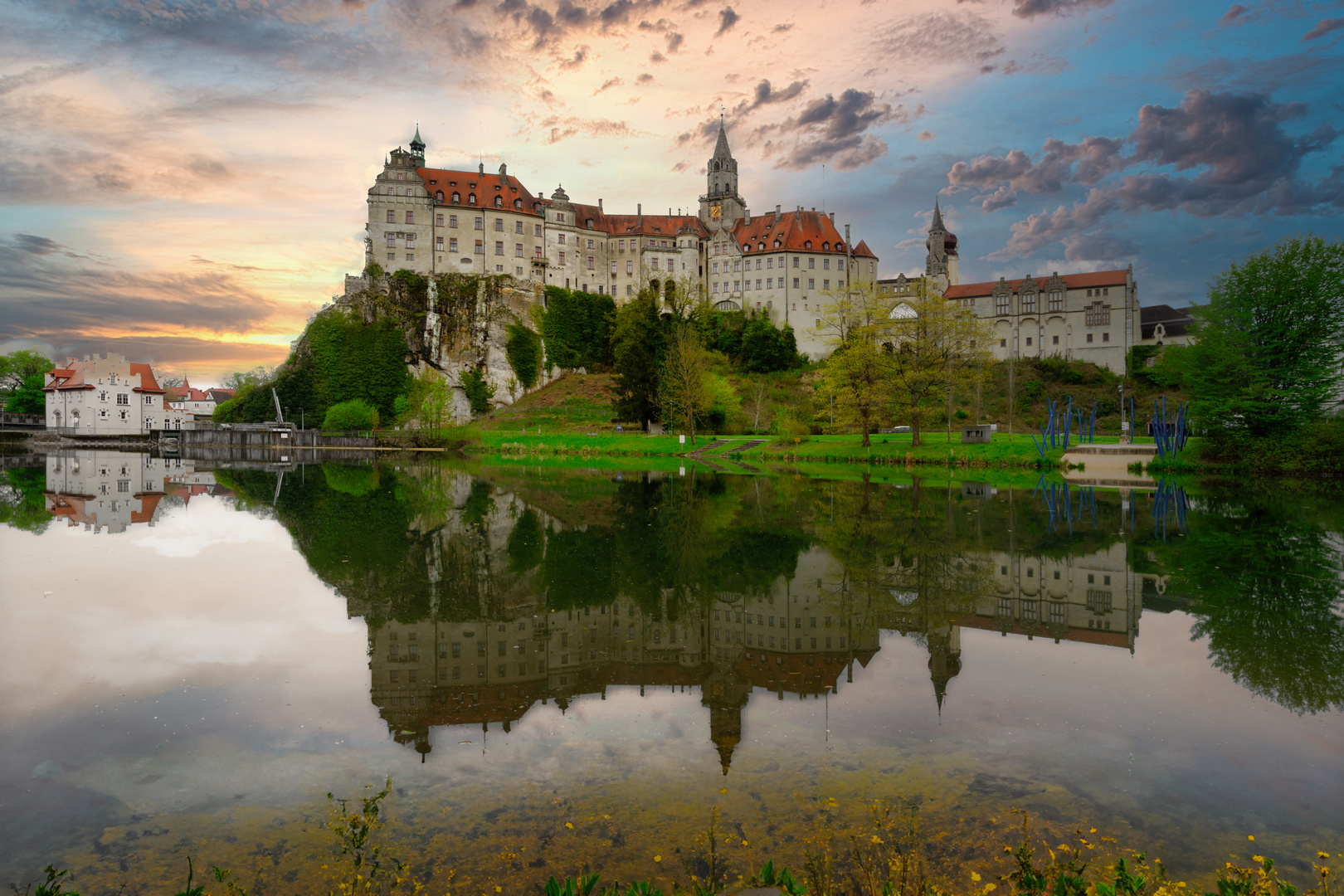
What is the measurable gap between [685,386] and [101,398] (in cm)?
7612

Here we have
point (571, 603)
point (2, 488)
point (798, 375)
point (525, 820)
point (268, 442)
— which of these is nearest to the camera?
point (525, 820)

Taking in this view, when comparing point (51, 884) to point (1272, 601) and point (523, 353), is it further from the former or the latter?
point (523, 353)

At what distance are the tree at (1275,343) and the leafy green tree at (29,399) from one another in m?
117

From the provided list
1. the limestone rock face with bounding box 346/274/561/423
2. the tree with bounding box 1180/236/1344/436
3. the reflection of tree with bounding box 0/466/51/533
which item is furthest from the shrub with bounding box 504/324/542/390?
the tree with bounding box 1180/236/1344/436

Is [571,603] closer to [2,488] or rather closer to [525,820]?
[525,820]

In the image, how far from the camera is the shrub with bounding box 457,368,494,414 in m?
80.1

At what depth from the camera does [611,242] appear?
9219 cm

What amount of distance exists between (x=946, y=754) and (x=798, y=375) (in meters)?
74.3

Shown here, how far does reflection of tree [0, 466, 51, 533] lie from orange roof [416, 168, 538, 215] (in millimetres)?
56524

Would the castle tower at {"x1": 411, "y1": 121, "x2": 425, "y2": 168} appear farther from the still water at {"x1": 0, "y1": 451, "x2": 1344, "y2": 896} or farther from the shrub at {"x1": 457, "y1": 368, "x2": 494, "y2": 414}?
the still water at {"x1": 0, "y1": 451, "x2": 1344, "y2": 896}

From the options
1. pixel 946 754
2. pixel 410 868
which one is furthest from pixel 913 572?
pixel 410 868

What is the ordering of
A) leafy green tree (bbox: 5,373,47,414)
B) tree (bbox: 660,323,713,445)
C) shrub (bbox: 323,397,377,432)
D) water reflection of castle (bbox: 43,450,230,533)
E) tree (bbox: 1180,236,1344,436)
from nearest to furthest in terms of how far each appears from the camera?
water reflection of castle (bbox: 43,450,230,533), tree (bbox: 1180,236,1344,436), tree (bbox: 660,323,713,445), shrub (bbox: 323,397,377,432), leafy green tree (bbox: 5,373,47,414)

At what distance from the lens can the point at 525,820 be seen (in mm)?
4379

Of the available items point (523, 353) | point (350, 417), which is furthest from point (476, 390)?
point (350, 417)
